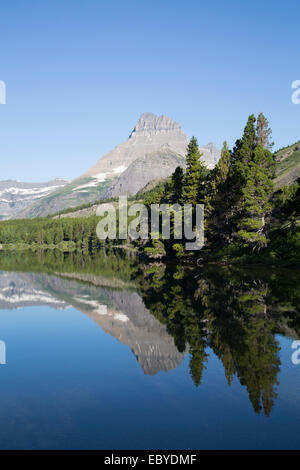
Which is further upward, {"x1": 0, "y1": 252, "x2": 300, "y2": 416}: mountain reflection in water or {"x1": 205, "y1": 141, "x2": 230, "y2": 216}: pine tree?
{"x1": 205, "y1": 141, "x2": 230, "y2": 216}: pine tree

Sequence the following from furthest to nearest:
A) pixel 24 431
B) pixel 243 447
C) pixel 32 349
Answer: pixel 32 349 < pixel 24 431 < pixel 243 447

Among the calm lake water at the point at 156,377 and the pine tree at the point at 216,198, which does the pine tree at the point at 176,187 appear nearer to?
the pine tree at the point at 216,198

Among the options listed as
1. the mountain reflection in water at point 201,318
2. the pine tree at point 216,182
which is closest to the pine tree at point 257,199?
the pine tree at point 216,182

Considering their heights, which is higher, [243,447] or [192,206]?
[192,206]

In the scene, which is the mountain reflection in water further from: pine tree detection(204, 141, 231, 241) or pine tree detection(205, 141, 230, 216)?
pine tree detection(205, 141, 230, 216)

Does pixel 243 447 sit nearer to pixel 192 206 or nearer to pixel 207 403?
pixel 207 403

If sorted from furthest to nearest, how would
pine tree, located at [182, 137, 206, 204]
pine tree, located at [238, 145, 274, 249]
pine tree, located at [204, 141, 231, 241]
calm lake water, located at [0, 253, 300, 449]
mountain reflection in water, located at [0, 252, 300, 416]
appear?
pine tree, located at [182, 137, 206, 204] → pine tree, located at [204, 141, 231, 241] → pine tree, located at [238, 145, 274, 249] → mountain reflection in water, located at [0, 252, 300, 416] → calm lake water, located at [0, 253, 300, 449]

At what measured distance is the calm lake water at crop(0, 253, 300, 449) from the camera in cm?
881

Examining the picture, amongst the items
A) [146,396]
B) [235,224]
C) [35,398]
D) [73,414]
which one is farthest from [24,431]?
[235,224]

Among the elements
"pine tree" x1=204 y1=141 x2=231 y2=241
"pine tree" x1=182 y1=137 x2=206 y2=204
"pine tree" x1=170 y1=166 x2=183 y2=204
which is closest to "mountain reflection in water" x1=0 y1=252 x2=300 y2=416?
"pine tree" x1=204 y1=141 x2=231 y2=241

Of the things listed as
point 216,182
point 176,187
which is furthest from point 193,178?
point 176,187

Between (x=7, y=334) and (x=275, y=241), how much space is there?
136 ft

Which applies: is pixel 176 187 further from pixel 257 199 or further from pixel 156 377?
pixel 156 377

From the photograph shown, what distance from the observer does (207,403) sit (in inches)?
408
